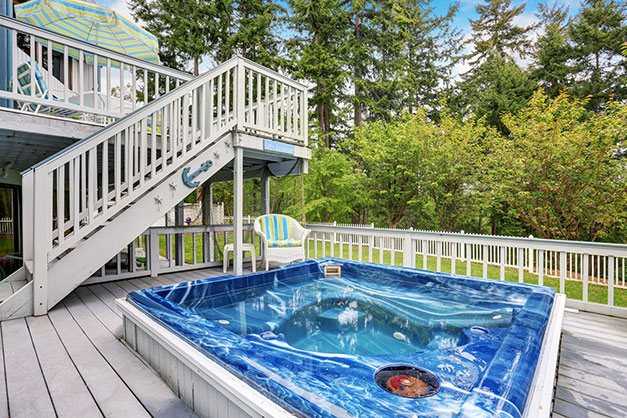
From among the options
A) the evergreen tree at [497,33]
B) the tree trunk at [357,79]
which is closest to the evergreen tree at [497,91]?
the evergreen tree at [497,33]

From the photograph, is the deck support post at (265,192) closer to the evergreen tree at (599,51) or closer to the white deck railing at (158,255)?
the white deck railing at (158,255)

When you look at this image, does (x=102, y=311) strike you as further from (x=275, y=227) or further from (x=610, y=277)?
(x=610, y=277)

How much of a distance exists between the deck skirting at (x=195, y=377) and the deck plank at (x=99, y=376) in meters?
0.19

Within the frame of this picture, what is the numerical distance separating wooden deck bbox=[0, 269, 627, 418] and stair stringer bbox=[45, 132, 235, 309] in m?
0.30

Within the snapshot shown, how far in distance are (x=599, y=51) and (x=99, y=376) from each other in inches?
649

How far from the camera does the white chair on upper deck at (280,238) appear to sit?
15.1ft

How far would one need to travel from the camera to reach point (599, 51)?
11.4 meters

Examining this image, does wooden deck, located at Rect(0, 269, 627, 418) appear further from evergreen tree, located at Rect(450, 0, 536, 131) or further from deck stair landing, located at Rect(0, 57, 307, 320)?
evergreen tree, located at Rect(450, 0, 536, 131)

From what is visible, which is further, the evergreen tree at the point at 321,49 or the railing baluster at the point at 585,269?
the evergreen tree at the point at 321,49

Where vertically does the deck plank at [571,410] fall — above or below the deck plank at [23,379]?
below

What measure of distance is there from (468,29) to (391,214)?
10438 millimetres

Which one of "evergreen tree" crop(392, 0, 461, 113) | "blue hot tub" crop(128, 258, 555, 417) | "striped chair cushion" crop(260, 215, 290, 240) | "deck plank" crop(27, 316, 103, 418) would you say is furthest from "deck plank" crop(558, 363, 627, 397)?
"evergreen tree" crop(392, 0, 461, 113)

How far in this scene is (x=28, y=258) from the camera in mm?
3324

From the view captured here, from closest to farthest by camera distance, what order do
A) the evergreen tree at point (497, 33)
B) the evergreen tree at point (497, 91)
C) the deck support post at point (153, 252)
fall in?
the deck support post at point (153, 252) < the evergreen tree at point (497, 91) < the evergreen tree at point (497, 33)
